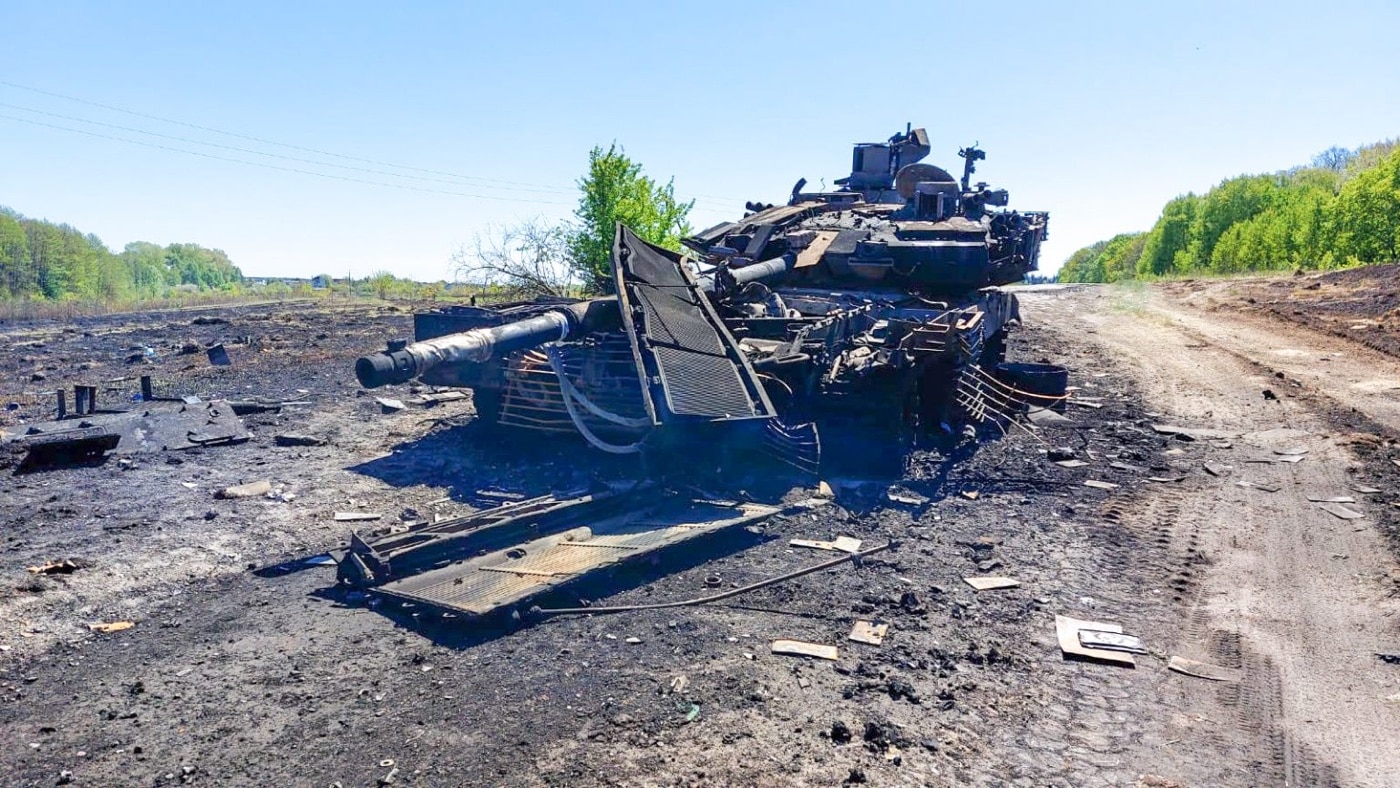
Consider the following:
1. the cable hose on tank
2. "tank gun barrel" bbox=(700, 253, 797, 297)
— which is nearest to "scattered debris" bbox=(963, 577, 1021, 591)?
the cable hose on tank

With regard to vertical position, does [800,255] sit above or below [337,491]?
above

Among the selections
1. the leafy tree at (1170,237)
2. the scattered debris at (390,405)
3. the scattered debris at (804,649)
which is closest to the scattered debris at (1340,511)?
the scattered debris at (804,649)

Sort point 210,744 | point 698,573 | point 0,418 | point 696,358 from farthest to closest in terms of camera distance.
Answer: point 0,418 < point 696,358 < point 698,573 < point 210,744

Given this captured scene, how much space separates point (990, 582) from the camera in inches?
231

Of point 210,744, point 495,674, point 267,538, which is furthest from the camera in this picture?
point 267,538

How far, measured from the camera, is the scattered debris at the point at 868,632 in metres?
4.92

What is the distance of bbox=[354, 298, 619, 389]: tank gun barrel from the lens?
6.16 metres

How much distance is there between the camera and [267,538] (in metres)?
6.76

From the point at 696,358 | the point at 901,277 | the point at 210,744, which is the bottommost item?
the point at 210,744

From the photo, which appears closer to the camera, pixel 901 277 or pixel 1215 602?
pixel 1215 602

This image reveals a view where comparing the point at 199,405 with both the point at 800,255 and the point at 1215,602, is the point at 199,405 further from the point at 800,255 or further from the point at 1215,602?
the point at 1215,602

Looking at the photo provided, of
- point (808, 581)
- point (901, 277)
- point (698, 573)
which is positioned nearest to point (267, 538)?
point (698, 573)

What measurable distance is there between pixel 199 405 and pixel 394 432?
6.94 ft

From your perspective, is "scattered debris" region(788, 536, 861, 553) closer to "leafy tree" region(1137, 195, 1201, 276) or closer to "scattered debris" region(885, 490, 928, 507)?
"scattered debris" region(885, 490, 928, 507)
